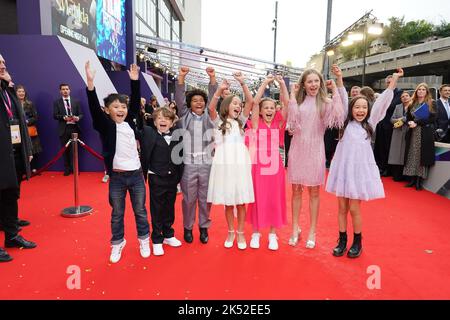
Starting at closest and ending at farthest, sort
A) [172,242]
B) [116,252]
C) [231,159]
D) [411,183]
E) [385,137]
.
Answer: [116,252], [231,159], [172,242], [411,183], [385,137]

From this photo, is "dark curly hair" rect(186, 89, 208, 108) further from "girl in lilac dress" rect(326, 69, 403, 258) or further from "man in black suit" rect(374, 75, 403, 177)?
"man in black suit" rect(374, 75, 403, 177)

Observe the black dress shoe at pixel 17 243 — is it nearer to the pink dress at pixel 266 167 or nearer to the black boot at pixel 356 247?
the pink dress at pixel 266 167

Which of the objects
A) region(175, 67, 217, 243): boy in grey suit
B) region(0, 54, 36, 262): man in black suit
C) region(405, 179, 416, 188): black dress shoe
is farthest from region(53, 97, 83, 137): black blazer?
region(405, 179, 416, 188): black dress shoe

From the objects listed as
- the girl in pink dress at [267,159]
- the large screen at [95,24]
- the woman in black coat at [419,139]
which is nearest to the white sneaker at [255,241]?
the girl in pink dress at [267,159]

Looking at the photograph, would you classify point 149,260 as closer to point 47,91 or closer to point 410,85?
point 47,91

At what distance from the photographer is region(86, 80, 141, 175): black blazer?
112 inches

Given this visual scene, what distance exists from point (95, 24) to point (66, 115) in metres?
3.72

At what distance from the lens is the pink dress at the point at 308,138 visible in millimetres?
3123

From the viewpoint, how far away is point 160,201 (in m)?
3.25

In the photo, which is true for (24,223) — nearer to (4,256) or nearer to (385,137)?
(4,256)

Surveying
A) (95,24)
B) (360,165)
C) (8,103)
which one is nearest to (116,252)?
(8,103)

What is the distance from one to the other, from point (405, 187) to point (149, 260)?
4.88 metres

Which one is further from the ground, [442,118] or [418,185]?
[442,118]

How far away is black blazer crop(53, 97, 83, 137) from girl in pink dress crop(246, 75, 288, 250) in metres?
4.62
